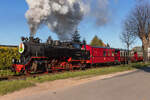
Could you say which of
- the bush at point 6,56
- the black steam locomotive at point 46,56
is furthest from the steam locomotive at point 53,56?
the bush at point 6,56

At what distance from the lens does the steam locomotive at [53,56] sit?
11.6 meters

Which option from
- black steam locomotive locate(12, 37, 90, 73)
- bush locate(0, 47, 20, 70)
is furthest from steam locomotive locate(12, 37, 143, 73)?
bush locate(0, 47, 20, 70)

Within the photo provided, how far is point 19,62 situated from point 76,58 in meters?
5.95

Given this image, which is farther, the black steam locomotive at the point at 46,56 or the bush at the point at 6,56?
the bush at the point at 6,56

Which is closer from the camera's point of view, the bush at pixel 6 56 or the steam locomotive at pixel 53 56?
the steam locomotive at pixel 53 56

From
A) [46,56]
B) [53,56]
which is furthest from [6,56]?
[53,56]

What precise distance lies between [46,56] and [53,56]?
75 cm

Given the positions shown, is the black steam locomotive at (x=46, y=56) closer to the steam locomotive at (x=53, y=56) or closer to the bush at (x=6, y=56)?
the steam locomotive at (x=53, y=56)

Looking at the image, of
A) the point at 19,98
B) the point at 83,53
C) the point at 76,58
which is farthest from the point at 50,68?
the point at 19,98

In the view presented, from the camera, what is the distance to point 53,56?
1318cm

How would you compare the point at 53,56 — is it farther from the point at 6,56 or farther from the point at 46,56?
the point at 6,56

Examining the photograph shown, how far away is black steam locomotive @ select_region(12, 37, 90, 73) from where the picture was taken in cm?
1158

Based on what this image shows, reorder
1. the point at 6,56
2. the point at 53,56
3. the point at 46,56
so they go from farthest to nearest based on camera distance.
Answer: the point at 6,56, the point at 53,56, the point at 46,56

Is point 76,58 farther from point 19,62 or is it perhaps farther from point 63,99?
point 63,99
